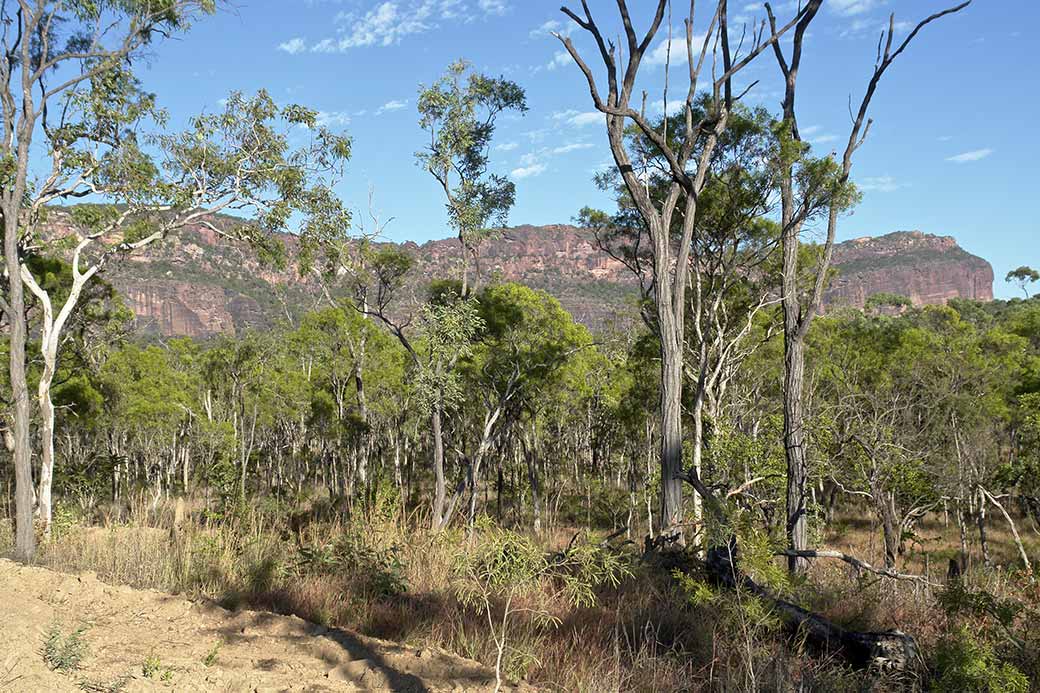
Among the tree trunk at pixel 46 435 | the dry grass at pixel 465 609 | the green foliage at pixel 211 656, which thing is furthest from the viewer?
the tree trunk at pixel 46 435

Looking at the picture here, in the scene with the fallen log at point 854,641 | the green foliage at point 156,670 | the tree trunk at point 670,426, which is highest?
the tree trunk at point 670,426

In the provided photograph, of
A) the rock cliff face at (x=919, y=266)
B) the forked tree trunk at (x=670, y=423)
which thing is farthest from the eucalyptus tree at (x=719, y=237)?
the rock cliff face at (x=919, y=266)

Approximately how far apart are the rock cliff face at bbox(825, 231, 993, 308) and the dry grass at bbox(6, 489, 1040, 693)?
587ft

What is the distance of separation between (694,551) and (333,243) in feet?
25.4

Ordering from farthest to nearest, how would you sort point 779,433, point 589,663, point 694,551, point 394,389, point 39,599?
point 394,389
point 779,433
point 694,551
point 39,599
point 589,663

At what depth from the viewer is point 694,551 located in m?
5.60

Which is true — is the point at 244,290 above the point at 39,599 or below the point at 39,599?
above

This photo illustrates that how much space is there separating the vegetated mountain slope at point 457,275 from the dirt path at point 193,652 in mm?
5663

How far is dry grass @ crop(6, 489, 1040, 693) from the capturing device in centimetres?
389

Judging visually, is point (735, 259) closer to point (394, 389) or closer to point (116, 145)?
point (116, 145)

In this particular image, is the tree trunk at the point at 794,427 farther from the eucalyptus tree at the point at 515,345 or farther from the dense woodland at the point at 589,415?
the eucalyptus tree at the point at 515,345

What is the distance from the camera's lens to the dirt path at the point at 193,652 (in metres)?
3.69

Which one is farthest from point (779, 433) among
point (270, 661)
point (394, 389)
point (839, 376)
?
point (394, 389)

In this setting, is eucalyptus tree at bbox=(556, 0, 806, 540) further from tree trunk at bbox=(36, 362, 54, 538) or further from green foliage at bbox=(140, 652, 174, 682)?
tree trunk at bbox=(36, 362, 54, 538)
